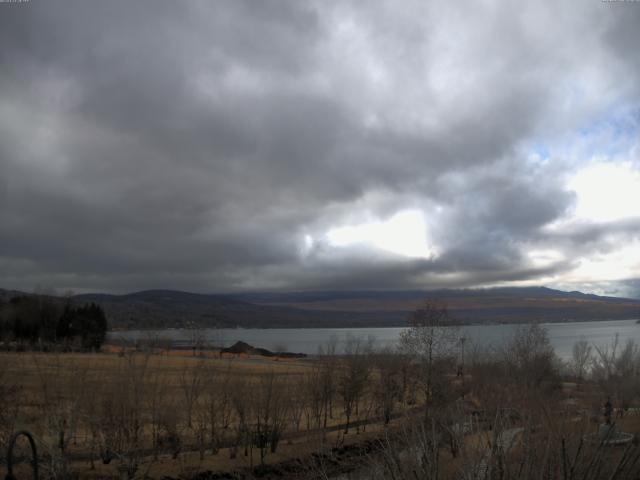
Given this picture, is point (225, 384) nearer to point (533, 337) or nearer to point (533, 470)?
point (533, 470)

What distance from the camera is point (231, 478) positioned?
3192 centimetres

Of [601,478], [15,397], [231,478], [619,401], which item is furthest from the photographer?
[619,401]

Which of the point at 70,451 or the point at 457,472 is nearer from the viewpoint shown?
the point at 457,472

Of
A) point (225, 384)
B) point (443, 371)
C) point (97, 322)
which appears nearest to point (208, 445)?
point (225, 384)

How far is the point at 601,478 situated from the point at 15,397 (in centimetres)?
2756

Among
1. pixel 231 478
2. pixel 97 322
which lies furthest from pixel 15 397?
pixel 97 322

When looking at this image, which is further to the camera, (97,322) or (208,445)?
(97,322)

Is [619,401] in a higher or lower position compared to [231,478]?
higher

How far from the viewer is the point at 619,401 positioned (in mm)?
35969

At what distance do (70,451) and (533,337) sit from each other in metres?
48.2

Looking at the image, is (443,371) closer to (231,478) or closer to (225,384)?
(225,384)

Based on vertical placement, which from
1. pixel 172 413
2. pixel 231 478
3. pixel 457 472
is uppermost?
pixel 457 472

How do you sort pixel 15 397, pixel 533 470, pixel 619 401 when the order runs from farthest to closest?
1. pixel 619 401
2. pixel 15 397
3. pixel 533 470

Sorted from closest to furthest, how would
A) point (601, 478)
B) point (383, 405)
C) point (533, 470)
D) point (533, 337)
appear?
point (533, 470)
point (601, 478)
point (383, 405)
point (533, 337)
